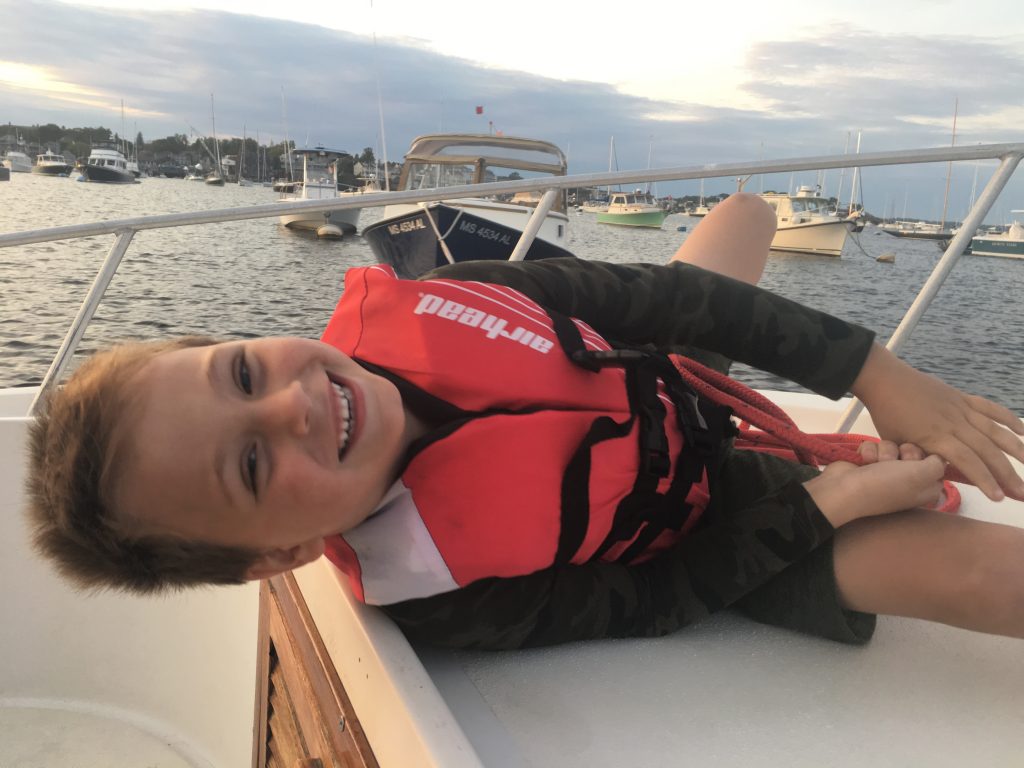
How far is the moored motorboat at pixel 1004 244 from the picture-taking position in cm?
2698

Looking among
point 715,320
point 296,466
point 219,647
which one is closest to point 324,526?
point 296,466

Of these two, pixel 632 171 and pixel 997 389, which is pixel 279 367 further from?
pixel 997 389

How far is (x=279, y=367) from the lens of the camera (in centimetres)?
96

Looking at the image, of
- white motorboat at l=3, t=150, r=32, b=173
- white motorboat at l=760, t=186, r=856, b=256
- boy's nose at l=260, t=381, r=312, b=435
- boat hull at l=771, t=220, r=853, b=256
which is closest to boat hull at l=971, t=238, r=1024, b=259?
white motorboat at l=760, t=186, r=856, b=256

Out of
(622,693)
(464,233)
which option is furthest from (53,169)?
(622,693)

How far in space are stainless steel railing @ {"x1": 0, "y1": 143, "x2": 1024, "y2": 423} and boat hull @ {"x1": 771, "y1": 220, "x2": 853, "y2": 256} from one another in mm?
23380

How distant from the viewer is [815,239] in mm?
24453

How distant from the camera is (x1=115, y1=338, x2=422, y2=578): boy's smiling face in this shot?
87 centimetres

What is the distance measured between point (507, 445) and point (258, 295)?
11526 mm

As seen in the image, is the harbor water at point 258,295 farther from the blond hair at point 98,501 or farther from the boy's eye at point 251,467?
the boy's eye at point 251,467

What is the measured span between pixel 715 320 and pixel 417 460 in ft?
1.84

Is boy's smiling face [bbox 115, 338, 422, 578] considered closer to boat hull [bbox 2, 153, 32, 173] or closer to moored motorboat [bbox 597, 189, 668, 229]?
moored motorboat [bbox 597, 189, 668, 229]

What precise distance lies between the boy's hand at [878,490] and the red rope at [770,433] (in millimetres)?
81

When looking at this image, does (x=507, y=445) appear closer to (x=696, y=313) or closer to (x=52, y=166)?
(x=696, y=313)
